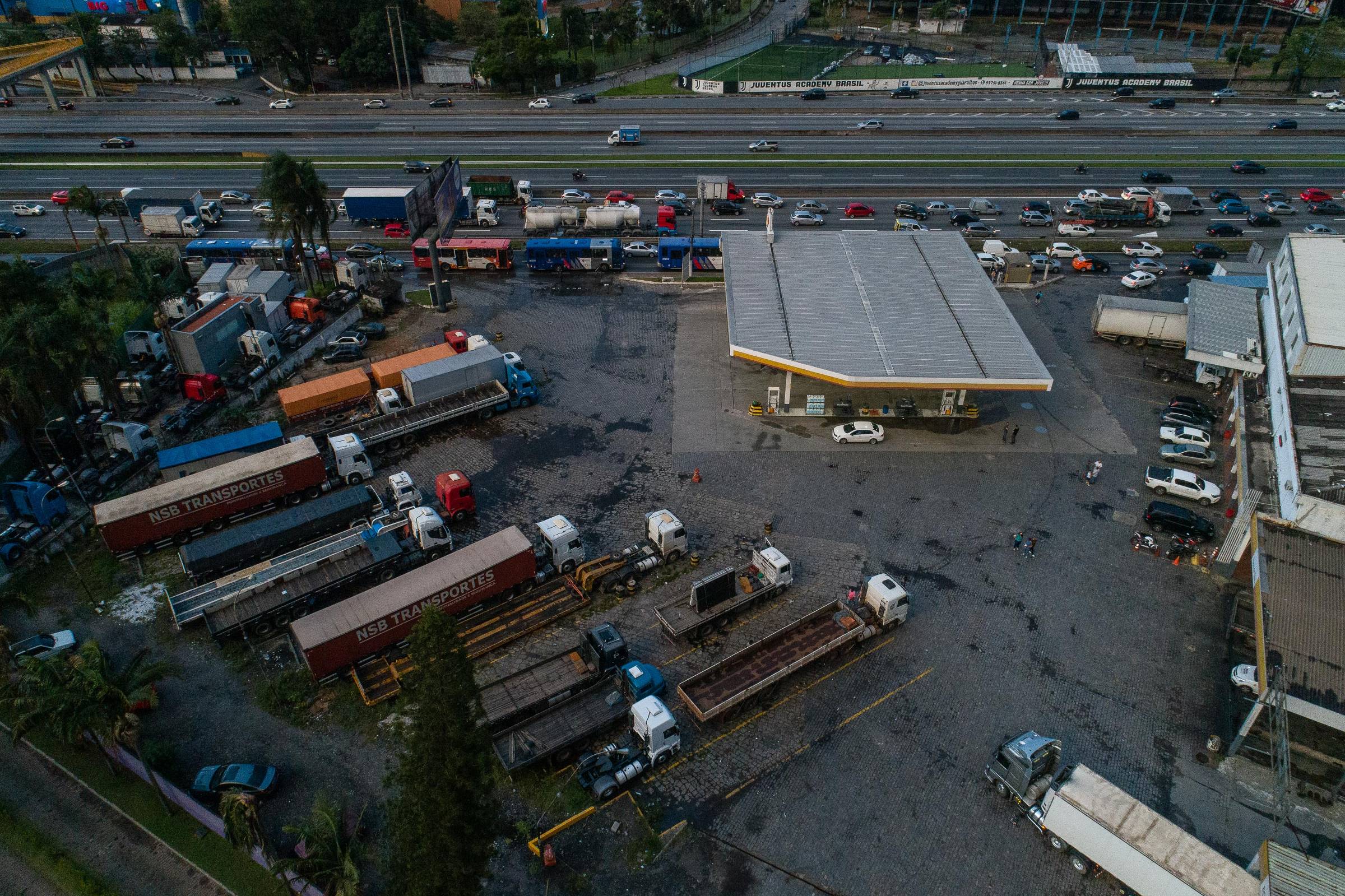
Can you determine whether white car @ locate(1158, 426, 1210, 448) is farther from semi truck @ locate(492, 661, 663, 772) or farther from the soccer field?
the soccer field

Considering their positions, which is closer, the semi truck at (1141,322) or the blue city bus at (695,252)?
the semi truck at (1141,322)

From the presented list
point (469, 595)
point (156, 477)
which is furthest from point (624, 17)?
point (469, 595)

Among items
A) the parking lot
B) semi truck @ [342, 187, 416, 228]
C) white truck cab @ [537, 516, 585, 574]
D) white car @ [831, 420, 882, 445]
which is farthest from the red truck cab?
semi truck @ [342, 187, 416, 228]

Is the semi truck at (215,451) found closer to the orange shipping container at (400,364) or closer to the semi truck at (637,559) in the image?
the orange shipping container at (400,364)

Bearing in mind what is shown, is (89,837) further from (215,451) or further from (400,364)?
(400,364)

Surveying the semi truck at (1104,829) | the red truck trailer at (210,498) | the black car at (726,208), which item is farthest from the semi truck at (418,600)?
the black car at (726,208)
